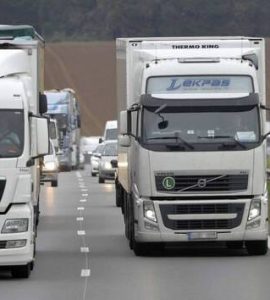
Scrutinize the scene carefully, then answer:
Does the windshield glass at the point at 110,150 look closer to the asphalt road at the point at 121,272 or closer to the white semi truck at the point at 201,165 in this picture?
the asphalt road at the point at 121,272

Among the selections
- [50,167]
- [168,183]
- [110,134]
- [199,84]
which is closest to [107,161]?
[50,167]

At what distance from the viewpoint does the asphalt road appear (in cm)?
1520

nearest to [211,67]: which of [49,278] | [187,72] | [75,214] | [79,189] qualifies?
[187,72]

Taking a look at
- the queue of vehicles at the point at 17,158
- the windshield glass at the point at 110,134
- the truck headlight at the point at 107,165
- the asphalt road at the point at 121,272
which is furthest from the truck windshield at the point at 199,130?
the windshield glass at the point at 110,134

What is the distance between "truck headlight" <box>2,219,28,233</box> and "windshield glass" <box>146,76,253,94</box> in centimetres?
444

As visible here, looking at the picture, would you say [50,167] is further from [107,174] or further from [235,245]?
[235,245]

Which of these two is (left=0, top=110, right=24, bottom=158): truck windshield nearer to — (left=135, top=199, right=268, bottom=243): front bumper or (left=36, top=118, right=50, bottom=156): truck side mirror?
(left=36, top=118, right=50, bottom=156): truck side mirror

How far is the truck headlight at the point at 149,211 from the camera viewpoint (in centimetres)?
1955

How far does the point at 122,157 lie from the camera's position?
23.5 meters

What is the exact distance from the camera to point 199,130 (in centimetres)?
1948

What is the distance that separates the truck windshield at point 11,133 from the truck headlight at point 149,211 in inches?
140

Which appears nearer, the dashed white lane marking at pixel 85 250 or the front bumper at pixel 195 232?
the front bumper at pixel 195 232

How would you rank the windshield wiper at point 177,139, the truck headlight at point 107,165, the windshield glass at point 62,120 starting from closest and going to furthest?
the windshield wiper at point 177,139 → the truck headlight at point 107,165 → the windshield glass at point 62,120

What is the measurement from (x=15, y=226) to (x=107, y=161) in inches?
1134
